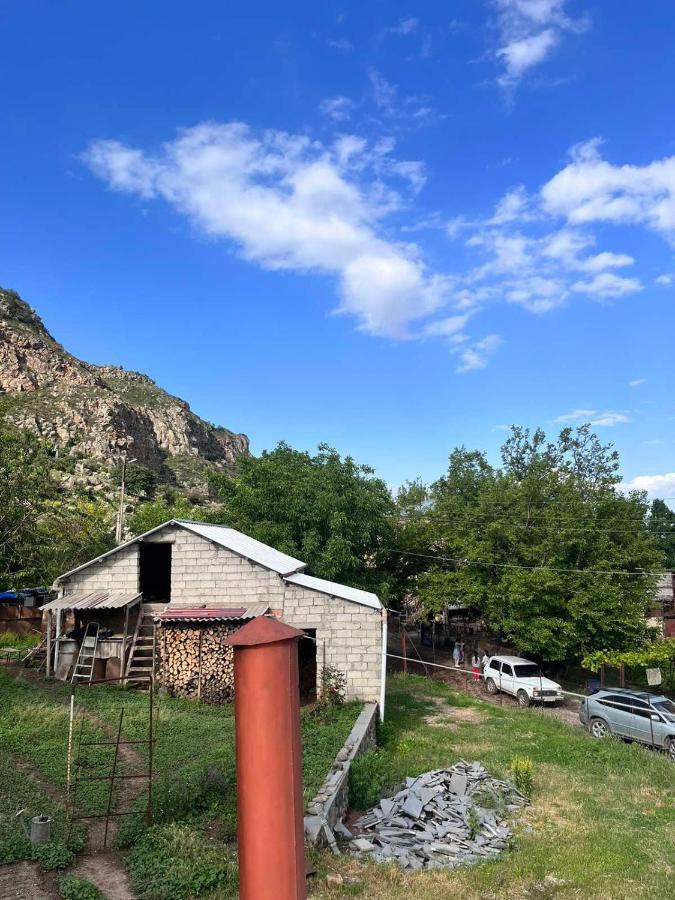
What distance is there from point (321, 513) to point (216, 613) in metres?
10.7

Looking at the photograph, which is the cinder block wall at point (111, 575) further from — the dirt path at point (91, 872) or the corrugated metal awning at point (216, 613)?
the dirt path at point (91, 872)

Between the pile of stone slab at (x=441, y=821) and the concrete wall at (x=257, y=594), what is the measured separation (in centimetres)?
549

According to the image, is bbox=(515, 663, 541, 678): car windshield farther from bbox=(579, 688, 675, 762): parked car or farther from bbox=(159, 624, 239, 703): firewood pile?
bbox=(159, 624, 239, 703): firewood pile

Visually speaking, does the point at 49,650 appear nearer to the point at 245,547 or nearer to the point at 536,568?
the point at 245,547

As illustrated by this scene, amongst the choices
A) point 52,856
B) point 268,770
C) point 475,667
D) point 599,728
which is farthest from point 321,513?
point 268,770

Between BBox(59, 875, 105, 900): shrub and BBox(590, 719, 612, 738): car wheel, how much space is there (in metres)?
14.8

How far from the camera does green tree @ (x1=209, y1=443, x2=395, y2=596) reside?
2698 cm

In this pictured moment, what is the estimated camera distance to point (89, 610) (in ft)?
63.6

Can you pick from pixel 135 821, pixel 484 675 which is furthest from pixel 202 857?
pixel 484 675

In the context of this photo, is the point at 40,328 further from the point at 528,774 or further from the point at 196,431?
the point at 528,774

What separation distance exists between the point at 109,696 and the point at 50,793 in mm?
6982

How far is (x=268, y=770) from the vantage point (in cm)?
273

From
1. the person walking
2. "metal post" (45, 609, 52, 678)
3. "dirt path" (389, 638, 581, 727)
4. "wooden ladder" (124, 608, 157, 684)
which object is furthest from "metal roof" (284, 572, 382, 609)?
the person walking

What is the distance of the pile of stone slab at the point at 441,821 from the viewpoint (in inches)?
340
